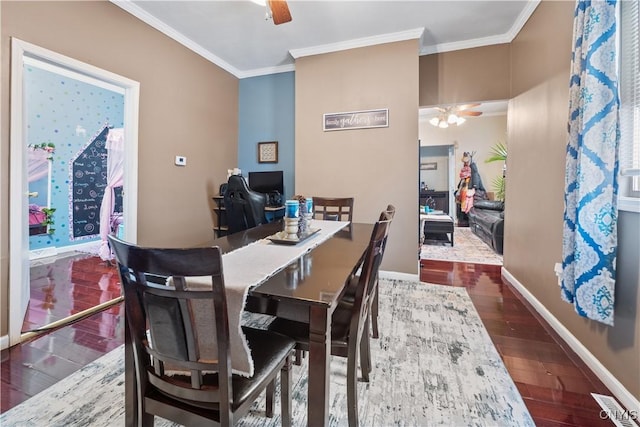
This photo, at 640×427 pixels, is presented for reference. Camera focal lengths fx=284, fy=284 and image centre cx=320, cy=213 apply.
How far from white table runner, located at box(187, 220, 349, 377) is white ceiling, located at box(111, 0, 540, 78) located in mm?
2537

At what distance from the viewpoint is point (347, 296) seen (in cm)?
160

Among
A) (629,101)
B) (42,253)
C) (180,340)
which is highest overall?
(629,101)

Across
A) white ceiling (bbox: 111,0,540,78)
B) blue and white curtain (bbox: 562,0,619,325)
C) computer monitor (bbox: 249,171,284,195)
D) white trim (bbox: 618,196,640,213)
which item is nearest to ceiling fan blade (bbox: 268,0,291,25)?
A: white ceiling (bbox: 111,0,540,78)

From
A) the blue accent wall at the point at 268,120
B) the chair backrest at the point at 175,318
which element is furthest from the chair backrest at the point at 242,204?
the chair backrest at the point at 175,318

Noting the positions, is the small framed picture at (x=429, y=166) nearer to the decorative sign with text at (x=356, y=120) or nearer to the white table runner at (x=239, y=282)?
the decorative sign with text at (x=356, y=120)

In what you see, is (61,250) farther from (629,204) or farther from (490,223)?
(490,223)

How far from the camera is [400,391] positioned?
4.96ft

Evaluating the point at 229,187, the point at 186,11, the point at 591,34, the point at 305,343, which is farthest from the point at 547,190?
→ the point at 186,11

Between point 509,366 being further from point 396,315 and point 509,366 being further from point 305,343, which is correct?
point 305,343

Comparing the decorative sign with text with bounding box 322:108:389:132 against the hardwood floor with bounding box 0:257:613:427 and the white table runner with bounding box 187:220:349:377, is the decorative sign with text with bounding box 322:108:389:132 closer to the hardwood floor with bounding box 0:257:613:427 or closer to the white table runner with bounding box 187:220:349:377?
the hardwood floor with bounding box 0:257:613:427

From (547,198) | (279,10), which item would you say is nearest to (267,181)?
(279,10)

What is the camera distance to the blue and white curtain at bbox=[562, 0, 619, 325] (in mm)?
1438

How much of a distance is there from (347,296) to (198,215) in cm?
279

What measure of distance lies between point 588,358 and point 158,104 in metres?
4.18
